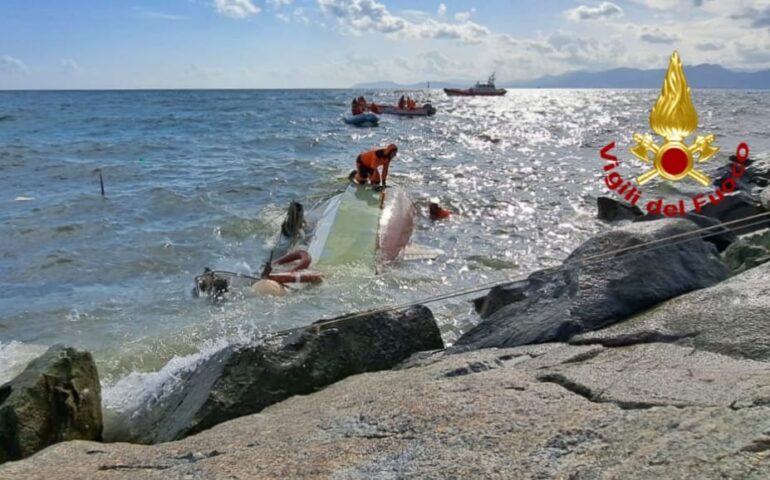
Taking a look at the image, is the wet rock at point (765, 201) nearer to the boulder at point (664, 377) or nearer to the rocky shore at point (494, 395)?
the rocky shore at point (494, 395)

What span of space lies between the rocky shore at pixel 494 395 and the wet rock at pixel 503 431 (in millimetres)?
10

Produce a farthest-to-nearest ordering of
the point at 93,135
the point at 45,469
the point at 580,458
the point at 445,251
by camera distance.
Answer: the point at 93,135, the point at 445,251, the point at 45,469, the point at 580,458

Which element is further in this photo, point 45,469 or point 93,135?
point 93,135

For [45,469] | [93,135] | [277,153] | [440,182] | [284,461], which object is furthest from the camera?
[93,135]

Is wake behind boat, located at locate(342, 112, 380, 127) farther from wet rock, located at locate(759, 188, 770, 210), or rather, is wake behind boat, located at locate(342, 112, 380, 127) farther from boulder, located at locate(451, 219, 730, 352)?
boulder, located at locate(451, 219, 730, 352)

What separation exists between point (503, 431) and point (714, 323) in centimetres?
170

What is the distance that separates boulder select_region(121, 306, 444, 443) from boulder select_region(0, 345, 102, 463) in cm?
40

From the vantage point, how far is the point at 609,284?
439cm

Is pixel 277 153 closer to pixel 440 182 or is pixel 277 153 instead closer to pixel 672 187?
pixel 440 182

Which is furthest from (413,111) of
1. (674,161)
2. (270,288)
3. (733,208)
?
(674,161)

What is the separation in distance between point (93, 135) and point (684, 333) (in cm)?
3860

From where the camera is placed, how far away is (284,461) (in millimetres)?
2734

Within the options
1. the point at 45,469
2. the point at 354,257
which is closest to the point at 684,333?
the point at 45,469

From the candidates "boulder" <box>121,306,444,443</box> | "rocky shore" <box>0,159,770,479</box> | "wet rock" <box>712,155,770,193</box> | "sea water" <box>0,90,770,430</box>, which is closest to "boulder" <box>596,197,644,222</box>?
"sea water" <box>0,90,770,430</box>
